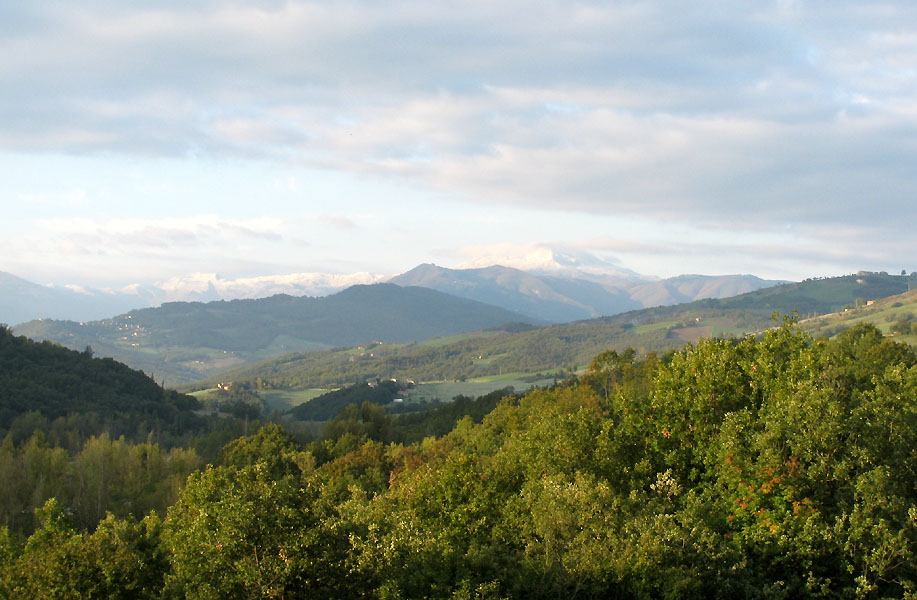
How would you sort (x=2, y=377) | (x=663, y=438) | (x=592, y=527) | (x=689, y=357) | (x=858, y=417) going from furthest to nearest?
1. (x=2, y=377)
2. (x=689, y=357)
3. (x=663, y=438)
4. (x=858, y=417)
5. (x=592, y=527)

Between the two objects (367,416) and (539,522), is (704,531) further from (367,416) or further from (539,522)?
(367,416)

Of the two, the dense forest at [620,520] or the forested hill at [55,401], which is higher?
the dense forest at [620,520]

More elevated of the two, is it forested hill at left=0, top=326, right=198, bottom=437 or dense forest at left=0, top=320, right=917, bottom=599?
dense forest at left=0, top=320, right=917, bottom=599

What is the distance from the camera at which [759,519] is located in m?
31.5

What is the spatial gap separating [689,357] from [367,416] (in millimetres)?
110228

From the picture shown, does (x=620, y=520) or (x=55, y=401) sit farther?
(x=55, y=401)

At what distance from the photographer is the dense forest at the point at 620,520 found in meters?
25.7

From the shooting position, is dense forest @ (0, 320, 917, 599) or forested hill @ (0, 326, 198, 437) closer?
dense forest @ (0, 320, 917, 599)

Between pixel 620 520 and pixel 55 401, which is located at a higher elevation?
pixel 620 520

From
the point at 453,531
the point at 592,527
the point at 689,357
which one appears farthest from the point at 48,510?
the point at 689,357

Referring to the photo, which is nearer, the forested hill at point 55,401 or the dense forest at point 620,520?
the dense forest at point 620,520

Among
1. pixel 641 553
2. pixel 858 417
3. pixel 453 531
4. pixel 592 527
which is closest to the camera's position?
pixel 641 553

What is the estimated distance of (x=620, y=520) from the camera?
106 feet

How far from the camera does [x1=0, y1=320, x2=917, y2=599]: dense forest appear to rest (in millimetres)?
25688
